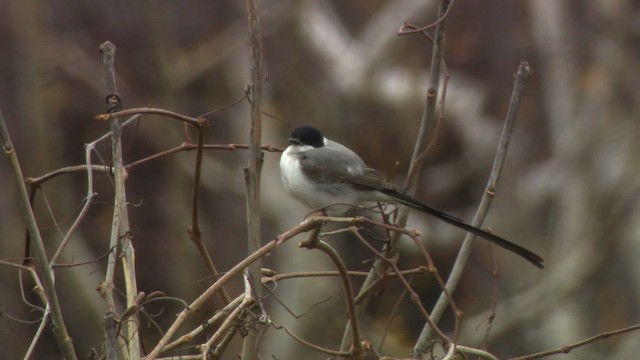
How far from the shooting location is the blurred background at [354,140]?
6996 millimetres

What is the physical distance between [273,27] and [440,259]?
2503mm

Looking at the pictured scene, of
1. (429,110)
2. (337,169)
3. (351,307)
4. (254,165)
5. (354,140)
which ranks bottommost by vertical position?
(354,140)

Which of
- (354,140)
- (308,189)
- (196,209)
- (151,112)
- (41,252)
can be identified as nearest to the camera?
(41,252)

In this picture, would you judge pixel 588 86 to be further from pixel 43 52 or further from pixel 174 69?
pixel 43 52

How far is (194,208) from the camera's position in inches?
83.8

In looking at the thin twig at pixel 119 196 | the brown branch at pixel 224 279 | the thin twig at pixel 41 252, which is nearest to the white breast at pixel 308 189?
the thin twig at pixel 119 196

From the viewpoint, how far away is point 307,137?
3.44 meters

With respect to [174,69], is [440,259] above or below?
below

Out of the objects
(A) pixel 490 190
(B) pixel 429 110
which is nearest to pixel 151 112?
(B) pixel 429 110

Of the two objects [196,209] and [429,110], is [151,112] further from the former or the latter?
[429,110]

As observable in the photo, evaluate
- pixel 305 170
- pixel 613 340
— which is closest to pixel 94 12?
pixel 613 340

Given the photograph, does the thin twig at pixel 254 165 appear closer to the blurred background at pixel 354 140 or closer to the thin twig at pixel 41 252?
the thin twig at pixel 41 252

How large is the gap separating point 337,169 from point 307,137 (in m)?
0.16

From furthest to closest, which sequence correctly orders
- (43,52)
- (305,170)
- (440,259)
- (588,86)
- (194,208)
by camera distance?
(440,259) → (588,86) → (43,52) → (305,170) → (194,208)
